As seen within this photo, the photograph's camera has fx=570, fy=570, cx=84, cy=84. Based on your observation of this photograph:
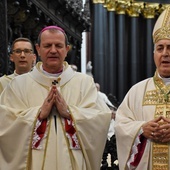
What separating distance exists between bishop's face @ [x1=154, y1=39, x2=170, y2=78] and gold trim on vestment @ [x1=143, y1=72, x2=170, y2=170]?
0.11 m

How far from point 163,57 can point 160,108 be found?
42 centimetres

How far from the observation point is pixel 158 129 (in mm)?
4285

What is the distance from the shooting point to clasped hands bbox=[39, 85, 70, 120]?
441cm

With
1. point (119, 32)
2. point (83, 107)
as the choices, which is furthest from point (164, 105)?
point (119, 32)

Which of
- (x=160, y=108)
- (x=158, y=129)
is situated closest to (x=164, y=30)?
(x=160, y=108)

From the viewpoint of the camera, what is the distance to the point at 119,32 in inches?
817

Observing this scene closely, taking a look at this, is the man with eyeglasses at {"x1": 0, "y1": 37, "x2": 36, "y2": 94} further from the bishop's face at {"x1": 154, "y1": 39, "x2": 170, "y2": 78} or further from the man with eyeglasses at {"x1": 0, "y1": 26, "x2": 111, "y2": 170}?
the bishop's face at {"x1": 154, "y1": 39, "x2": 170, "y2": 78}

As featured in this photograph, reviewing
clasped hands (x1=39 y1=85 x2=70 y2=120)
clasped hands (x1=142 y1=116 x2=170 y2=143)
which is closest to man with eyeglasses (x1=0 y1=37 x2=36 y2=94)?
clasped hands (x1=39 y1=85 x2=70 y2=120)

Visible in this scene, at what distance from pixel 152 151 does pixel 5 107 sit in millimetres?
1220

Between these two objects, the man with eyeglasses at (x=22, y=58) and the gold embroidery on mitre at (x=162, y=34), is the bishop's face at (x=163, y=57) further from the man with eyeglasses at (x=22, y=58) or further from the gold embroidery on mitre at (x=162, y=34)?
the man with eyeglasses at (x=22, y=58)

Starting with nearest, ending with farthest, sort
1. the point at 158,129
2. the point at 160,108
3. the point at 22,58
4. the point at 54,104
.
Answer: the point at 158,129, the point at 54,104, the point at 160,108, the point at 22,58

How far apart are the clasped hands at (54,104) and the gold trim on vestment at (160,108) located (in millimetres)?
673

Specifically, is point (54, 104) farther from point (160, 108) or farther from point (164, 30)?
point (164, 30)

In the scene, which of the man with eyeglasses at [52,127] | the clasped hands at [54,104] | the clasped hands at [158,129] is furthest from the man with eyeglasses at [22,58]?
the clasped hands at [158,129]
